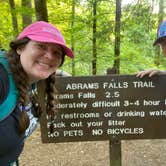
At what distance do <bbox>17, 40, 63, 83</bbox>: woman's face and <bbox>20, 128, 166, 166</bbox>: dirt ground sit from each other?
3176 millimetres

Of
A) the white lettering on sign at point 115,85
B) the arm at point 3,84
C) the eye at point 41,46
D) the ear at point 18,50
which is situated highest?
the eye at point 41,46

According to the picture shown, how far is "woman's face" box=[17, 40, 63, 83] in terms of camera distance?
1.90m

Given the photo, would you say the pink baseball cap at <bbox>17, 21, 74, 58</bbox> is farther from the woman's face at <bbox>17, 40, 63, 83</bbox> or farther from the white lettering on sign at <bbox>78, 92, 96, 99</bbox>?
the white lettering on sign at <bbox>78, 92, 96, 99</bbox>

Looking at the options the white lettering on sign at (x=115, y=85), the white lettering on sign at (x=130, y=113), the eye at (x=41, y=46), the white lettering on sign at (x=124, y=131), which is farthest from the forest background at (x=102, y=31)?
the eye at (x=41, y=46)

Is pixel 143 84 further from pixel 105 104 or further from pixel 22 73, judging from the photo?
pixel 22 73

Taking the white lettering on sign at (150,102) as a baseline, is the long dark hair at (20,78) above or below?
above

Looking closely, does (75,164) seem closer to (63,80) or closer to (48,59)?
(63,80)

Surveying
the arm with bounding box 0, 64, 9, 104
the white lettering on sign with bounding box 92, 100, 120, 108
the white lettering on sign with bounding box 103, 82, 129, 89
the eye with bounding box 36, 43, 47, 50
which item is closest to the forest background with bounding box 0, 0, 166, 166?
the white lettering on sign with bounding box 92, 100, 120, 108

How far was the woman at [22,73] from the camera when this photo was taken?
1.77 metres

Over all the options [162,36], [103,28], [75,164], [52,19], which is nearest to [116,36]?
[103,28]

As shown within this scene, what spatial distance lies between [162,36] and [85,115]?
4.95 feet

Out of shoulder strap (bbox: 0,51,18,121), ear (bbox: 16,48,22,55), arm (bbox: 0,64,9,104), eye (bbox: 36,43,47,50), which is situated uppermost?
eye (bbox: 36,43,47,50)

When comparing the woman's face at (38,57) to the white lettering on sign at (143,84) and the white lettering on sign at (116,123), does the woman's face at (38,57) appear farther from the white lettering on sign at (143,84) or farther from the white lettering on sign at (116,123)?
the white lettering on sign at (116,123)

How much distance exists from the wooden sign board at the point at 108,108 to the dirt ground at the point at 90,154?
1.10 meters
